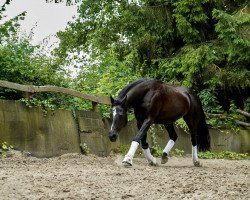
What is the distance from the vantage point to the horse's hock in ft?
27.7

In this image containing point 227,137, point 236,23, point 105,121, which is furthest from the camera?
point 227,137

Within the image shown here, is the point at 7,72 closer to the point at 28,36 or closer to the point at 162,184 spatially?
the point at 28,36

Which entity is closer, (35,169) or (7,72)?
(35,169)

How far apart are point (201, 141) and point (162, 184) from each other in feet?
15.0

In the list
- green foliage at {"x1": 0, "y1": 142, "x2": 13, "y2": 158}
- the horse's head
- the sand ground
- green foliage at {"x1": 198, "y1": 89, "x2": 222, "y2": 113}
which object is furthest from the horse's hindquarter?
green foliage at {"x1": 198, "y1": 89, "x2": 222, "y2": 113}

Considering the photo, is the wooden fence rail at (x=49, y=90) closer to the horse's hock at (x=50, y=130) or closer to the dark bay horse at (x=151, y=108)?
the horse's hock at (x=50, y=130)

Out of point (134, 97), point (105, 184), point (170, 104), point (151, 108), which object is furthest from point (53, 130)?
point (105, 184)

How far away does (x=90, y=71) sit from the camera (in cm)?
1394

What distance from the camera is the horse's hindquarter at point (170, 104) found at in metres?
8.81

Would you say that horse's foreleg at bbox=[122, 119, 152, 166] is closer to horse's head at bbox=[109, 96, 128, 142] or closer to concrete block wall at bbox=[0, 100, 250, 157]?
horse's head at bbox=[109, 96, 128, 142]

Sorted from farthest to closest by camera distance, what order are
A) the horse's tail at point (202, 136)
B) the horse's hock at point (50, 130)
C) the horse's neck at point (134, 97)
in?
1. the horse's tail at point (202, 136)
2. the horse's hock at point (50, 130)
3. the horse's neck at point (134, 97)

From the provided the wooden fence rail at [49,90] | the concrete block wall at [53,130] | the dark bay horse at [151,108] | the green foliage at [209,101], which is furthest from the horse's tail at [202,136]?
the green foliage at [209,101]

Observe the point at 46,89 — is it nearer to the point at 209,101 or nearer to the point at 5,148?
the point at 5,148

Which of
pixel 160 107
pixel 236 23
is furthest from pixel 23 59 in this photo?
pixel 236 23
